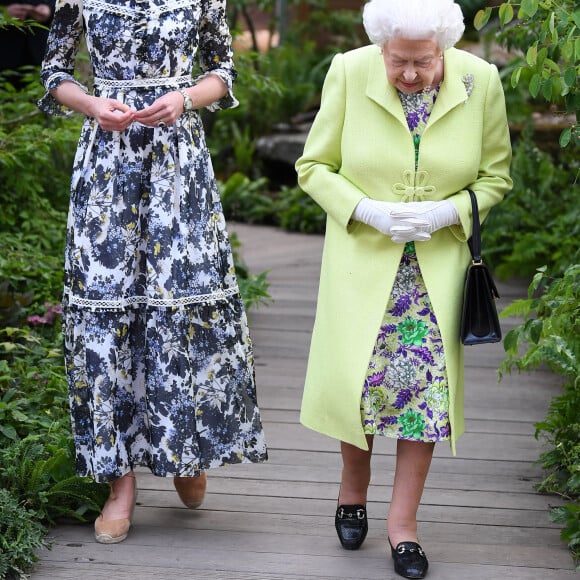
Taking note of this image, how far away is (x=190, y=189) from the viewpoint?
3568 millimetres

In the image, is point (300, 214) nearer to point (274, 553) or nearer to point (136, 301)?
point (136, 301)

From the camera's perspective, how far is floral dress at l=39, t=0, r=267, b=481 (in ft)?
11.5

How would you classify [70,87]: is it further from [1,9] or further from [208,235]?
[1,9]

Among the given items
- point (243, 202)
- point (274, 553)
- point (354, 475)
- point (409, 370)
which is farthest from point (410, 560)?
point (243, 202)

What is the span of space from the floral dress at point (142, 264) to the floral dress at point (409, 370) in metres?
0.57

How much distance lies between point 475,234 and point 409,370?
44 centimetres

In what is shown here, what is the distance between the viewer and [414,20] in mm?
3016

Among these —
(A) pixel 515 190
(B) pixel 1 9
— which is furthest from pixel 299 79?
(B) pixel 1 9

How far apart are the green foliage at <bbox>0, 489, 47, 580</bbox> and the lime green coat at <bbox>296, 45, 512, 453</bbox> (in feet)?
3.16

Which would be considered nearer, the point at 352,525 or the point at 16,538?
the point at 16,538

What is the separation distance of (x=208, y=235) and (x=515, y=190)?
4.39 meters

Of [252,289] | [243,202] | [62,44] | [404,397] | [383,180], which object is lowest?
[243,202]

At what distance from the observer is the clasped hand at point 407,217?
3.17m

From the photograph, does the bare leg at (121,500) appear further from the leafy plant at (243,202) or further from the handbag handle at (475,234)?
the leafy plant at (243,202)
